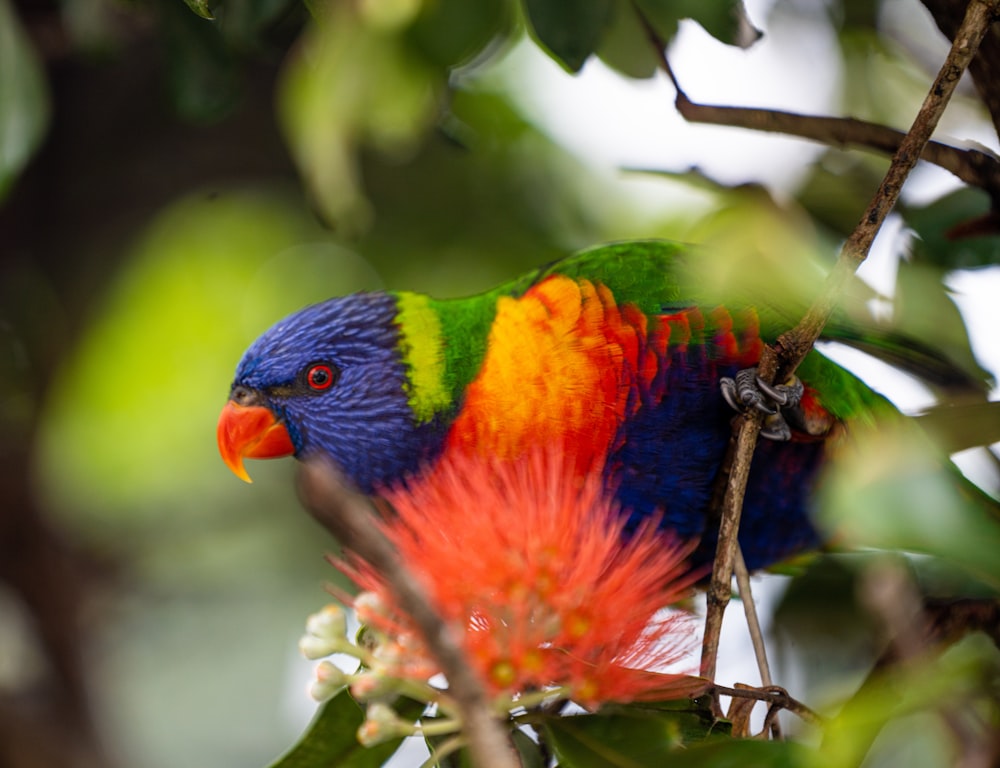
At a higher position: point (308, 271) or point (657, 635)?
point (657, 635)

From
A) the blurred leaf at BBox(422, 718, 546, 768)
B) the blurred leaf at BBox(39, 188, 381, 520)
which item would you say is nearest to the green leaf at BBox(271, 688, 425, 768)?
the blurred leaf at BBox(422, 718, 546, 768)

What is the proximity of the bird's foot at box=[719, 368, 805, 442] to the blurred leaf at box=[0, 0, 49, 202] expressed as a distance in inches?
44.0

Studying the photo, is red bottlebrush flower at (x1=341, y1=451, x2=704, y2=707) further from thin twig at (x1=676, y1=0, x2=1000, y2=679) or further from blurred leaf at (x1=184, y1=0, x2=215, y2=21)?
blurred leaf at (x1=184, y1=0, x2=215, y2=21)

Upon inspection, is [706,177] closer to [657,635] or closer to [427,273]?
[657,635]

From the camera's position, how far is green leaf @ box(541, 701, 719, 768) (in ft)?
3.01

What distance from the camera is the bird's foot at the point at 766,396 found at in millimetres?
1287

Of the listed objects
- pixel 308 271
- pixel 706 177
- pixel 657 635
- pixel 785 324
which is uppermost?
pixel 706 177

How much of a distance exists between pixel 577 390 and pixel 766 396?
0.27m

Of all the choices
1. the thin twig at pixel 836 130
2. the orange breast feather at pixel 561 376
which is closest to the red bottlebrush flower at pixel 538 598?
the orange breast feather at pixel 561 376

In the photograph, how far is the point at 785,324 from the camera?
4.66ft

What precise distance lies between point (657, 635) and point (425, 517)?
0.91ft

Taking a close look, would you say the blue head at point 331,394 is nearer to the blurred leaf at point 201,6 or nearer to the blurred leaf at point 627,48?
the blurred leaf at point 627,48

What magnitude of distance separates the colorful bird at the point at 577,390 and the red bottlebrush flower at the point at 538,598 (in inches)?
13.5

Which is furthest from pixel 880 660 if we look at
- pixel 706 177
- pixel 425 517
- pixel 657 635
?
pixel 706 177
